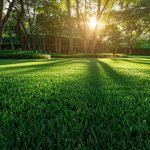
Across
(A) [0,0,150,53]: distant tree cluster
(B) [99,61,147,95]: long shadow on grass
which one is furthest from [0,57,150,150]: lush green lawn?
(A) [0,0,150,53]: distant tree cluster

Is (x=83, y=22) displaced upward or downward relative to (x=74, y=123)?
upward

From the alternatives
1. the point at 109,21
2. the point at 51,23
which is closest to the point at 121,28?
the point at 109,21

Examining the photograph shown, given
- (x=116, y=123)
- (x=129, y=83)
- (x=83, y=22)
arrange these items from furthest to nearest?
(x=83, y=22) < (x=129, y=83) < (x=116, y=123)

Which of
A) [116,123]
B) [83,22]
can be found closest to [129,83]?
[116,123]

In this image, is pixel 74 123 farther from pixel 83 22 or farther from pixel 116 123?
pixel 83 22

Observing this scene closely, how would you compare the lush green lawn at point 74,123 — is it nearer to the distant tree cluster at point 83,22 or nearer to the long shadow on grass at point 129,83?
the long shadow on grass at point 129,83

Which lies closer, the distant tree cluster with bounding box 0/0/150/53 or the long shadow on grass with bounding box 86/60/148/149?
the long shadow on grass with bounding box 86/60/148/149

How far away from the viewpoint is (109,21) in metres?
41.8

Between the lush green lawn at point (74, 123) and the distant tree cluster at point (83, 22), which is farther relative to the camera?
the distant tree cluster at point (83, 22)

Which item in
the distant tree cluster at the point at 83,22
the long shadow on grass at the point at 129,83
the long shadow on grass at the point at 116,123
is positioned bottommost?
the long shadow on grass at the point at 129,83

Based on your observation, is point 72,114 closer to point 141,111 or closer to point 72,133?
point 72,133

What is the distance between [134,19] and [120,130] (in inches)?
1566

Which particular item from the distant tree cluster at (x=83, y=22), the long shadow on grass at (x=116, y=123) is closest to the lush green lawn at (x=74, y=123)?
the long shadow on grass at (x=116, y=123)

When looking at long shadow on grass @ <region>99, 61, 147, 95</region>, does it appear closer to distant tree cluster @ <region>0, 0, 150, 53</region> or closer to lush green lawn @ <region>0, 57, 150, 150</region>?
lush green lawn @ <region>0, 57, 150, 150</region>
